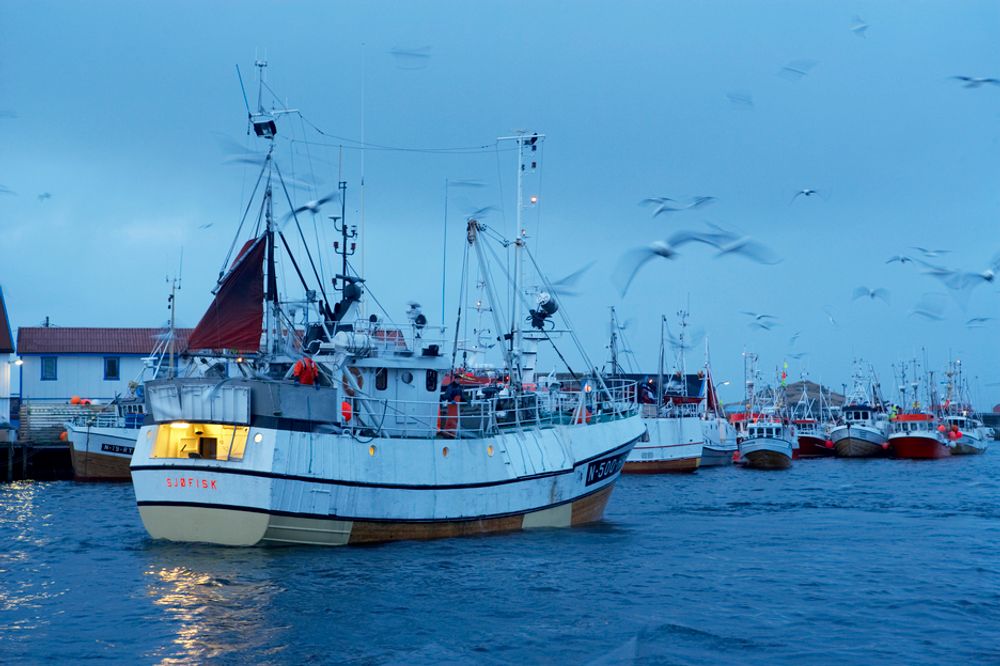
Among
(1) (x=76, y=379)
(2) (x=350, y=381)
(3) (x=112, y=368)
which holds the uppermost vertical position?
(3) (x=112, y=368)

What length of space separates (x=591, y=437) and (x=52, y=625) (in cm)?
1469

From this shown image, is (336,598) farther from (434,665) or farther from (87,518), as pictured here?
(87,518)

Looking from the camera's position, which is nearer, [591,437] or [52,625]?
[52,625]

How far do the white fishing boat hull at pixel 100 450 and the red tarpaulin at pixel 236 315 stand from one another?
73.8 feet

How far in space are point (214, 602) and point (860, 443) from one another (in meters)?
65.4

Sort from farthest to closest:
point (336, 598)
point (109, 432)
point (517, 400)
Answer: point (109, 432) < point (517, 400) < point (336, 598)

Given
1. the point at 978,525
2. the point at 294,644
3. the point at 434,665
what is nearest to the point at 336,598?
the point at 294,644

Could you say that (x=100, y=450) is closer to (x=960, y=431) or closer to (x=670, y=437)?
(x=670, y=437)

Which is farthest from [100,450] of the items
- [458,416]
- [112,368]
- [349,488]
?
[349,488]

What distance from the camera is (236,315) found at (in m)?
21.3

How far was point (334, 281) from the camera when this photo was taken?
25578 mm

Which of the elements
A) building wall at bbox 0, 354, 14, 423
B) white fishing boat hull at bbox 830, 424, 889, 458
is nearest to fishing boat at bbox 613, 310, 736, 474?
Result: white fishing boat hull at bbox 830, 424, 889, 458

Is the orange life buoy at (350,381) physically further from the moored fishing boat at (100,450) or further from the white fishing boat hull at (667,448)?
the white fishing boat hull at (667,448)

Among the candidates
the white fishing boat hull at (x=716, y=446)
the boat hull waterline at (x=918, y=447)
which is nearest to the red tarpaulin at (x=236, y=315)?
the white fishing boat hull at (x=716, y=446)
